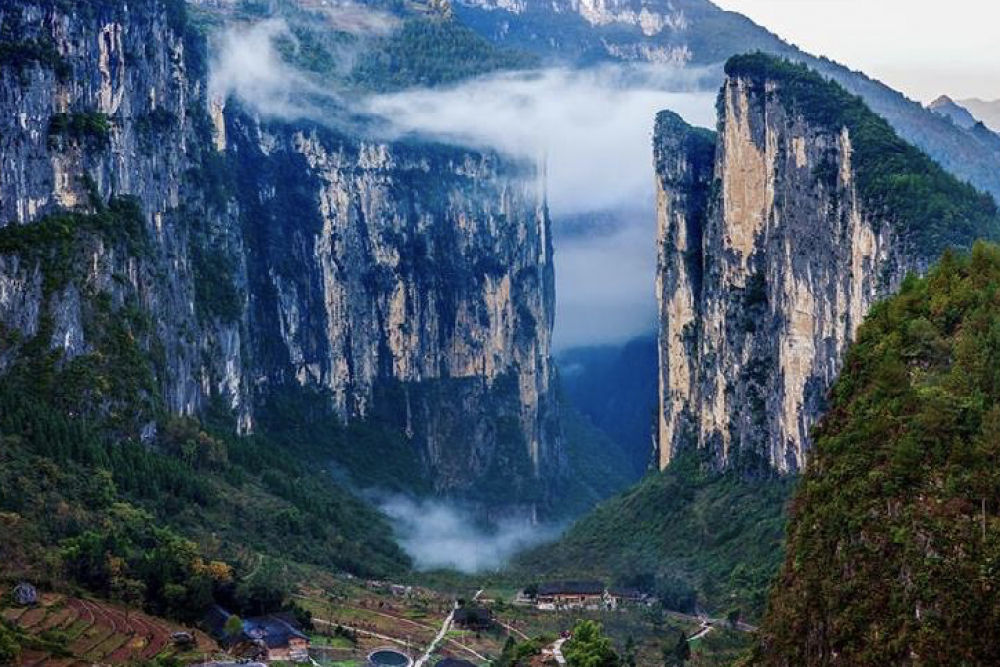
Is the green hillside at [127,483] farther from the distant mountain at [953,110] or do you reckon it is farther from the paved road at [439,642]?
the distant mountain at [953,110]

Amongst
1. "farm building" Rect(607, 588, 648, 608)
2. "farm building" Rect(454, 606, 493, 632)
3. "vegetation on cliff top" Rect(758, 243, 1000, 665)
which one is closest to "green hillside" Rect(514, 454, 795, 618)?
"farm building" Rect(607, 588, 648, 608)

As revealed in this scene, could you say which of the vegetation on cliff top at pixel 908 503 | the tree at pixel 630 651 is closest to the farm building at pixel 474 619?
the tree at pixel 630 651

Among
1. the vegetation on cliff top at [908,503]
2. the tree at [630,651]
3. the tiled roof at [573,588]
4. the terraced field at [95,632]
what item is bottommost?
the tiled roof at [573,588]

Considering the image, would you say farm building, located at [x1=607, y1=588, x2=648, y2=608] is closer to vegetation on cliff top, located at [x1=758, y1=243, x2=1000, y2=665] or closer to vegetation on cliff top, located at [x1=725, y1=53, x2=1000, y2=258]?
vegetation on cliff top, located at [x1=725, y1=53, x2=1000, y2=258]

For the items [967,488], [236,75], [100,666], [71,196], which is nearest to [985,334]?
[967,488]

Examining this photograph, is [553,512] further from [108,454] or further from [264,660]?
[264,660]

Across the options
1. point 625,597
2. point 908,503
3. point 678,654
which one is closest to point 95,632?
point 678,654
